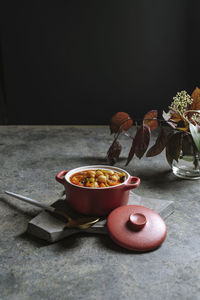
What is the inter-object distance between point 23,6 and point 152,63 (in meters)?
0.90

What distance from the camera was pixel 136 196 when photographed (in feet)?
3.01

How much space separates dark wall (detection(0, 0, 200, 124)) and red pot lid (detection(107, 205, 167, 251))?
1.58 metres

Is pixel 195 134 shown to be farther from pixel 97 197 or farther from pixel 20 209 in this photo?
pixel 20 209

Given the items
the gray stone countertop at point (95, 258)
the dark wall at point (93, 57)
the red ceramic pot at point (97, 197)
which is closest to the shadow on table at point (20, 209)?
the gray stone countertop at point (95, 258)

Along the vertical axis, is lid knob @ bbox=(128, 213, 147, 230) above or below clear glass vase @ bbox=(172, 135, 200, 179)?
above

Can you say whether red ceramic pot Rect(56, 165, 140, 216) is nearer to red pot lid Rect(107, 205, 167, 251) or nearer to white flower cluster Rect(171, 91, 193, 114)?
red pot lid Rect(107, 205, 167, 251)

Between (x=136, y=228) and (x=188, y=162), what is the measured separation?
1.53ft

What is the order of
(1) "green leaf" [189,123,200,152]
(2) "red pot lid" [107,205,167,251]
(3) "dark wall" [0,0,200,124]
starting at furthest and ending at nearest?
(3) "dark wall" [0,0,200,124] → (1) "green leaf" [189,123,200,152] → (2) "red pot lid" [107,205,167,251]

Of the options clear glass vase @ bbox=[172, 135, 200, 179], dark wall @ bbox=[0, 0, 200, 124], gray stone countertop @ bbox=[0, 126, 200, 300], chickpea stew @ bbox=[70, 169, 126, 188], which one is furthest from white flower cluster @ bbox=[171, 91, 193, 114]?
dark wall @ bbox=[0, 0, 200, 124]

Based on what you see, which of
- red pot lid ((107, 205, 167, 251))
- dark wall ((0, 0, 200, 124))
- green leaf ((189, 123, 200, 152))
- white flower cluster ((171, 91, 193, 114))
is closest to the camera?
red pot lid ((107, 205, 167, 251))

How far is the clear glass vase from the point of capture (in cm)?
107

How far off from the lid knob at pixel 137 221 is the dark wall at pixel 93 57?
1596mm

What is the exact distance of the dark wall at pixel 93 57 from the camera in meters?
2.16

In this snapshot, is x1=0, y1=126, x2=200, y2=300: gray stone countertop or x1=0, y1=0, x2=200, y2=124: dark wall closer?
x1=0, y1=126, x2=200, y2=300: gray stone countertop
